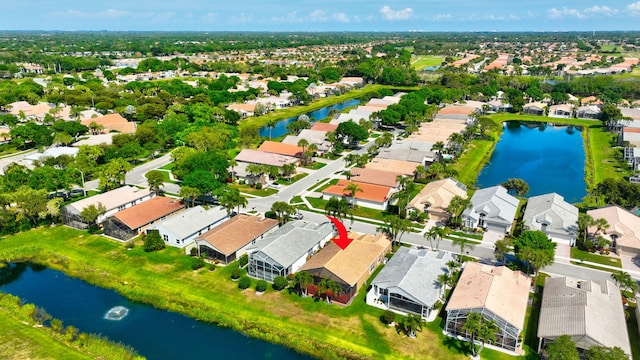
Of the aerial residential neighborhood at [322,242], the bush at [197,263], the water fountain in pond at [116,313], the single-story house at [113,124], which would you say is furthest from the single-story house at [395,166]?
the single-story house at [113,124]

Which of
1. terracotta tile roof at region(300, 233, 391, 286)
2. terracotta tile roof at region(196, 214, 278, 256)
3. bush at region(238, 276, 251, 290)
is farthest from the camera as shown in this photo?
terracotta tile roof at region(196, 214, 278, 256)

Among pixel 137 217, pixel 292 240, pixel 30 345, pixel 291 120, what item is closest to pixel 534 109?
pixel 291 120

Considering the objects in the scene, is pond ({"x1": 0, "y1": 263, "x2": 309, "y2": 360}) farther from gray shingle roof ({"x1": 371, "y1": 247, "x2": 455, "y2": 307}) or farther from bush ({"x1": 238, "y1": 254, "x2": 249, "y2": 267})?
gray shingle roof ({"x1": 371, "y1": 247, "x2": 455, "y2": 307})

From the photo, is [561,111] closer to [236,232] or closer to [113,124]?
[236,232]

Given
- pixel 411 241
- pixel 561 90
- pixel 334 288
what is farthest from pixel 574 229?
pixel 561 90

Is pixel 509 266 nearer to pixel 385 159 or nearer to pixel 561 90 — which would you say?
pixel 385 159

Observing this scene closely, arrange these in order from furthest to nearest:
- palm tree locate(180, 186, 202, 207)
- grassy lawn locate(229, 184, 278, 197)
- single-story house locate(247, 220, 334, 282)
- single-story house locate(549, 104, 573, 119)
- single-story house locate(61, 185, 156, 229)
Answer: single-story house locate(549, 104, 573, 119) < grassy lawn locate(229, 184, 278, 197) < palm tree locate(180, 186, 202, 207) < single-story house locate(61, 185, 156, 229) < single-story house locate(247, 220, 334, 282)

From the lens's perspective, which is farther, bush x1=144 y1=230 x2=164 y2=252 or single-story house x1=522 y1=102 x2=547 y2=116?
single-story house x1=522 y1=102 x2=547 y2=116

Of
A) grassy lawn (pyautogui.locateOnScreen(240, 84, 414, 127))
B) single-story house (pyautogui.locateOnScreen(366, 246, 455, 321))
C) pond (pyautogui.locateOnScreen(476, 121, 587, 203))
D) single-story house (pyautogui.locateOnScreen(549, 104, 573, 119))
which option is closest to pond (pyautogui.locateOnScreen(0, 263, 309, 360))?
single-story house (pyautogui.locateOnScreen(366, 246, 455, 321))
